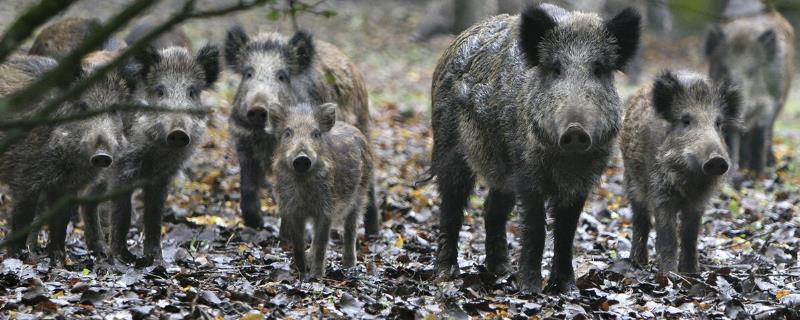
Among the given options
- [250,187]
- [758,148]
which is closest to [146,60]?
[250,187]

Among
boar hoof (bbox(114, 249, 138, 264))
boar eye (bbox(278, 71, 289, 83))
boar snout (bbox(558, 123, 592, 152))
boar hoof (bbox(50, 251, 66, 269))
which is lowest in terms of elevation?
boar hoof (bbox(114, 249, 138, 264))

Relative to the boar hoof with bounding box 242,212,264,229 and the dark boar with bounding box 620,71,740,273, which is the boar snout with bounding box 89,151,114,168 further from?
the dark boar with bounding box 620,71,740,273

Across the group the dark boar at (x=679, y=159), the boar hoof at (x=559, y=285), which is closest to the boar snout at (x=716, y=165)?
the dark boar at (x=679, y=159)

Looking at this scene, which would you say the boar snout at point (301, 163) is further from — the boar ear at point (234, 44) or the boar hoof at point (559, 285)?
the boar ear at point (234, 44)

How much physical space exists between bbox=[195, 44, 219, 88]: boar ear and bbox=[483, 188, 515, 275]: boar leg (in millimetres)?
2376

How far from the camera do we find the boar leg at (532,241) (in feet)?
20.7

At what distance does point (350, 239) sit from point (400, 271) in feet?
2.02

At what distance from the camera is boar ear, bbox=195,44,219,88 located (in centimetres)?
796

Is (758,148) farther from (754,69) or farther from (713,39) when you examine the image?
(713,39)

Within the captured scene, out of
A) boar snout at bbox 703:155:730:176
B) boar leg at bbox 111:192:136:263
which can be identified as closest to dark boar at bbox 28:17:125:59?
boar leg at bbox 111:192:136:263

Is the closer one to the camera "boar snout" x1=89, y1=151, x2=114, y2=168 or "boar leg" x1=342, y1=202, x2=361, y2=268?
"boar snout" x1=89, y1=151, x2=114, y2=168

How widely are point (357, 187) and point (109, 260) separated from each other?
5.79 ft

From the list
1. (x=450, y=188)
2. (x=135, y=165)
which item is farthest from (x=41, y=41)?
(x=450, y=188)

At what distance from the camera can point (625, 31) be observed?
6.28 metres
